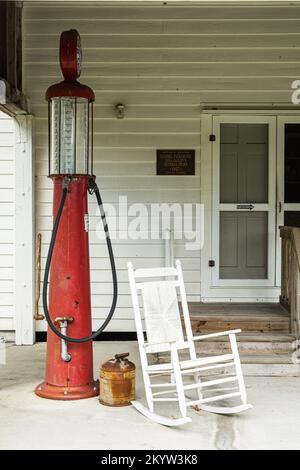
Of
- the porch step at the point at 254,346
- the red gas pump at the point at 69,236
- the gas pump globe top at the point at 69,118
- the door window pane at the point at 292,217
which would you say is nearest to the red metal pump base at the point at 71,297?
the red gas pump at the point at 69,236

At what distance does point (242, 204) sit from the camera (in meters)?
6.95

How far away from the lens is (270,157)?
6910 mm

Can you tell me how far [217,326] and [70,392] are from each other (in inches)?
69.3

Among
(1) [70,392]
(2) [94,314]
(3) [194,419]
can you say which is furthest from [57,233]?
(2) [94,314]

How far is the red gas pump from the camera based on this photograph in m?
4.63

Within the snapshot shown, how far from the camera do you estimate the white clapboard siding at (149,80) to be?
22.6 feet

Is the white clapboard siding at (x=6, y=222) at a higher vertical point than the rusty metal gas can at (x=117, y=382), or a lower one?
higher

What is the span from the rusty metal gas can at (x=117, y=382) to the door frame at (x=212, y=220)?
248 cm

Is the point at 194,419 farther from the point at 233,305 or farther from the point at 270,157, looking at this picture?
the point at 270,157

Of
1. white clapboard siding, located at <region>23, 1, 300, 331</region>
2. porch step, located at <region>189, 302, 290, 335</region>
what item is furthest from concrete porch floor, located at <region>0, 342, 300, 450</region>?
white clapboard siding, located at <region>23, 1, 300, 331</region>

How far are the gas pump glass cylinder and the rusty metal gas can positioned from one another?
57.9 inches

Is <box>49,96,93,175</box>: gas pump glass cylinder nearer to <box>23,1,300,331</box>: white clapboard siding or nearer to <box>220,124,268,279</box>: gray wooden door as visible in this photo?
<box>23,1,300,331</box>: white clapboard siding

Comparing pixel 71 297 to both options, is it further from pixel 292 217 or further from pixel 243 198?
pixel 292 217

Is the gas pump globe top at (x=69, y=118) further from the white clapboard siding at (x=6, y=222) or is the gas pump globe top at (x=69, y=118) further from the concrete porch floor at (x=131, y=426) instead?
the white clapboard siding at (x=6, y=222)
